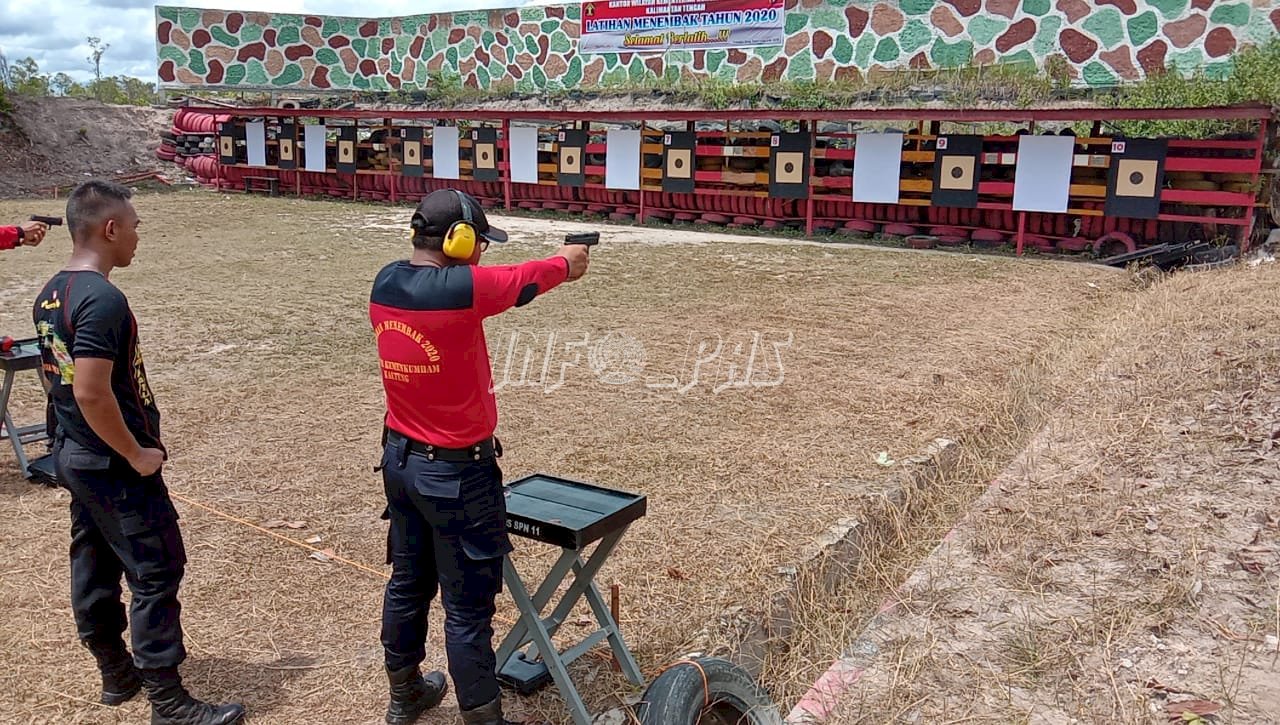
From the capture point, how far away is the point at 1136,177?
44.1 ft

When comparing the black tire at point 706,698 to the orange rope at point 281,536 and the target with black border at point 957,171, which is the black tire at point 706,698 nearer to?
the orange rope at point 281,536

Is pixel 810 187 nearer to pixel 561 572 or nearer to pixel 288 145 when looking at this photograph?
pixel 288 145

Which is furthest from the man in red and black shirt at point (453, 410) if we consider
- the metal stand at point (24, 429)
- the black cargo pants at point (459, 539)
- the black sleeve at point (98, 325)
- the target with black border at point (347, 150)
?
the target with black border at point (347, 150)

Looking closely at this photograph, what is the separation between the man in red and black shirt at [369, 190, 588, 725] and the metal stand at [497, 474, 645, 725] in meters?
0.13

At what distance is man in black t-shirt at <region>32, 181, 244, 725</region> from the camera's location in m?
2.83

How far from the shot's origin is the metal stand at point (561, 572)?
9.46 feet

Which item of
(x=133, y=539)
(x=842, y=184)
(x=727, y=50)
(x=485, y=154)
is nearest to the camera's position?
(x=133, y=539)

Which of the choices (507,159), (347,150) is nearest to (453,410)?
(507,159)

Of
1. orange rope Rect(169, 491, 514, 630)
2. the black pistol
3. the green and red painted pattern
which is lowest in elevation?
orange rope Rect(169, 491, 514, 630)

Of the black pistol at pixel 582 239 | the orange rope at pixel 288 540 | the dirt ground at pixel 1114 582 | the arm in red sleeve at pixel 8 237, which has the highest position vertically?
the black pistol at pixel 582 239

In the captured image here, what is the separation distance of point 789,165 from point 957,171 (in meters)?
2.82

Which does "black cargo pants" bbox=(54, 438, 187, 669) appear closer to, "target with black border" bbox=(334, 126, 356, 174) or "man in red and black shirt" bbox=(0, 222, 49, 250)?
"man in red and black shirt" bbox=(0, 222, 49, 250)

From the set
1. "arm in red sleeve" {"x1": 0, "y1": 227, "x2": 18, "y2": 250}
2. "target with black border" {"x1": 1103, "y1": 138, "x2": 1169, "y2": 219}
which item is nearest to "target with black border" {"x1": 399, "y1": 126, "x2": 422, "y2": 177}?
"target with black border" {"x1": 1103, "y1": 138, "x2": 1169, "y2": 219}

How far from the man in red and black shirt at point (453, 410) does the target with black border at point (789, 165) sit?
→ 14.1 m
